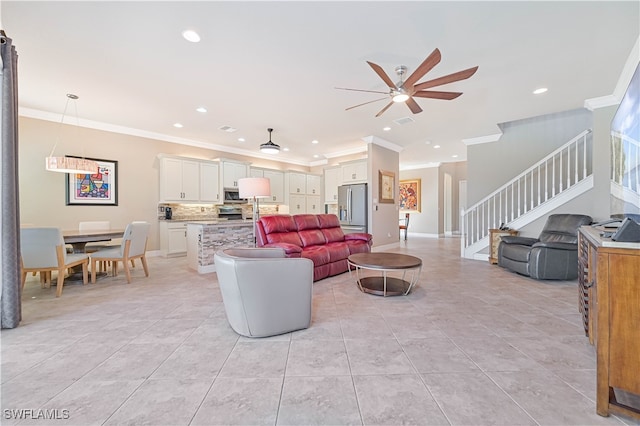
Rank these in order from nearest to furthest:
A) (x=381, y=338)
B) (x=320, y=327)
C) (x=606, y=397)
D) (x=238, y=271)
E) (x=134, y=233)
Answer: (x=606, y=397), (x=238, y=271), (x=381, y=338), (x=320, y=327), (x=134, y=233)

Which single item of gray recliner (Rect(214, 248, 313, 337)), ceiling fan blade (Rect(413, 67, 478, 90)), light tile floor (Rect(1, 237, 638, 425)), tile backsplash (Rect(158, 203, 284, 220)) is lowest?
light tile floor (Rect(1, 237, 638, 425))

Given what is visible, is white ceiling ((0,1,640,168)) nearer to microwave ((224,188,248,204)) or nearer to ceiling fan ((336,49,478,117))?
ceiling fan ((336,49,478,117))

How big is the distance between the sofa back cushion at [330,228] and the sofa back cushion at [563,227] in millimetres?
3262

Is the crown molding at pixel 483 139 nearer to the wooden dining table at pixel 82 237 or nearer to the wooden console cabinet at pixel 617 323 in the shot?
the wooden console cabinet at pixel 617 323

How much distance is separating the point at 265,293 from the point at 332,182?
5560mm

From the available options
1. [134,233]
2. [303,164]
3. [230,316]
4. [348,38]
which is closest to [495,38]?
[348,38]

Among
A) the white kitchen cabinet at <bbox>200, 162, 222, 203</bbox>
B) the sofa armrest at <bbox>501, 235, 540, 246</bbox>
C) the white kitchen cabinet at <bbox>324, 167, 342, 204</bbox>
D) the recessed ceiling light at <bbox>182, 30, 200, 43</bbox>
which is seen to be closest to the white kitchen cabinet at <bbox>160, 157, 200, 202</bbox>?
the white kitchen cabinet at <bbox>200, 162, 222, 203</bbox>

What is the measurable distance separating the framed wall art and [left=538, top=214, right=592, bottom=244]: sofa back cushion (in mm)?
3116

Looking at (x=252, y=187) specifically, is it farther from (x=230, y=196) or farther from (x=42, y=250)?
(x=230, y=196)

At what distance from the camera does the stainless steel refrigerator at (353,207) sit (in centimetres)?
621

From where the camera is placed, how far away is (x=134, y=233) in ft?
12.3

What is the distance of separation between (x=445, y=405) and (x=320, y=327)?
1123 mm

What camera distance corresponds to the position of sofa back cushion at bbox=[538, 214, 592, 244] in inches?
151

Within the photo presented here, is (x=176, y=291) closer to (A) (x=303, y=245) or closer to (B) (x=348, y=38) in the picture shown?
(A) (x=303, y=245)
